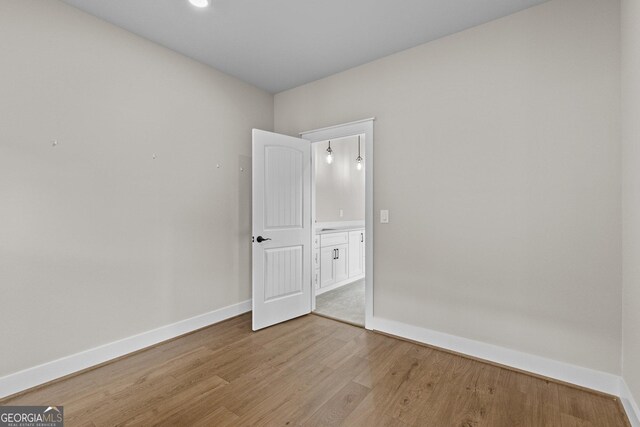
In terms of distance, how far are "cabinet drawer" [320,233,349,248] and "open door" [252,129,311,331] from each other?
30.3 inches

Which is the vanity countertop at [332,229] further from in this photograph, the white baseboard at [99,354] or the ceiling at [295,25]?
the ceiling at [295,25]

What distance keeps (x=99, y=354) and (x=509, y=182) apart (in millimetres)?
3593

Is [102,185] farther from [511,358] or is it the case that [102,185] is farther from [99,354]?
[511,358]

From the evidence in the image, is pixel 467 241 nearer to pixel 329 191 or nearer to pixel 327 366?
pixel 327 366

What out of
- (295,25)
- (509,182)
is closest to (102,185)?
(295,25)

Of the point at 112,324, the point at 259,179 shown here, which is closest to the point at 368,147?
the point at 259,179

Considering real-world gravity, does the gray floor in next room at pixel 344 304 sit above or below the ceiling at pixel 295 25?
below

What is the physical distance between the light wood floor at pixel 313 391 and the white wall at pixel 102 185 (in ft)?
1.57

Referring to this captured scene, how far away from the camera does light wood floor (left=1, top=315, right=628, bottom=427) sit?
176cm

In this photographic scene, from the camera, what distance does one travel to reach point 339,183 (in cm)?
539

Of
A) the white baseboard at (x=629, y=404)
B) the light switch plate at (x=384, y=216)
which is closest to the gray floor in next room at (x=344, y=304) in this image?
the light switch plate at (x=384, y=216)

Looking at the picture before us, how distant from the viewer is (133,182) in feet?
8.58

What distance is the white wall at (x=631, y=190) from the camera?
65.7 inches

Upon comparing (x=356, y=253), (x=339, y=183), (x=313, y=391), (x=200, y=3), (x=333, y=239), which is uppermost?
(x=200, y=3)
